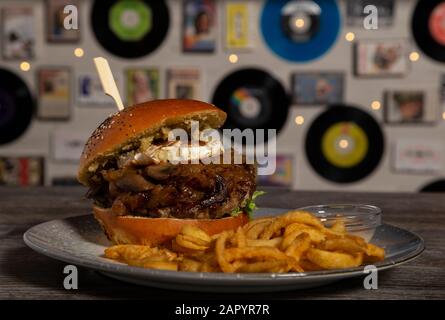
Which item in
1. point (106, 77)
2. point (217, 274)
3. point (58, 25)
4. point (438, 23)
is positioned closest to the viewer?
point (217, 274)

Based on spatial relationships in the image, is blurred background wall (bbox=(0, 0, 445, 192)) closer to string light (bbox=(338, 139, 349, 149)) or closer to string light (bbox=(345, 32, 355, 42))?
string light (bbox=(345, 32, 355, 42))

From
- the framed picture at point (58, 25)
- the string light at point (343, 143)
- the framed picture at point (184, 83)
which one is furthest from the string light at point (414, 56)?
the framed picture at point (58, 25)

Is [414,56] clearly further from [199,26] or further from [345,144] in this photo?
[199,26]

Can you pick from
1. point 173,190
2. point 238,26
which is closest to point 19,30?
point 238,26

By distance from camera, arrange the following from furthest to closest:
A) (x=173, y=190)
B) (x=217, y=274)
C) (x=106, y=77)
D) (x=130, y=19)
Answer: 1. (x=130, y=19)
2. (x=106, y=77)
3. (x=173, y=190)
4. (x=217, y=274)

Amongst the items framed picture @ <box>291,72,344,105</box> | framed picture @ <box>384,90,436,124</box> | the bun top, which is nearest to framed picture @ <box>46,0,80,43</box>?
framed picture @ <box>291,72,344,105</box>
